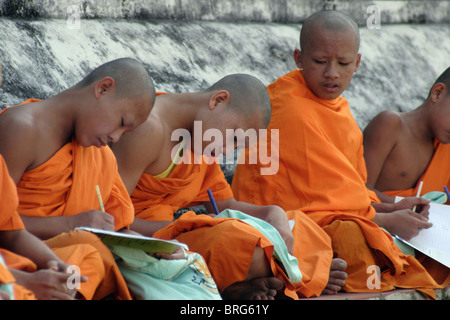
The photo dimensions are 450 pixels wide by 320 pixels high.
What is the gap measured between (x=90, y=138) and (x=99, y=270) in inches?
23.6

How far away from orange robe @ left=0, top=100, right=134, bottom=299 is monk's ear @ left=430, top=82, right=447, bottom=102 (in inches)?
97.1

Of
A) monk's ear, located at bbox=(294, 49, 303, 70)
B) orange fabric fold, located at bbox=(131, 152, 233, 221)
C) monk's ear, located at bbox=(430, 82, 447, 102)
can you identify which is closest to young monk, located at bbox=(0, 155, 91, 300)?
orange fabric fold, located at bbox=(131, 152, 233, 221)

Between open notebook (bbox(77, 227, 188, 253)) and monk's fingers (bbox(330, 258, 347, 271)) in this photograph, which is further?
monk's fingers (bbox(330, 258, 347, 271))

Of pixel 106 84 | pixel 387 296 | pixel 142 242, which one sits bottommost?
pixel 387 296

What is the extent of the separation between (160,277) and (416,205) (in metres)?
2.06

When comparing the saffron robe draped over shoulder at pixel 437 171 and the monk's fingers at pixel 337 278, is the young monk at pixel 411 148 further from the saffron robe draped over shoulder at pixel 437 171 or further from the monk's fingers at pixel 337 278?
the monk's fingers at pixel 337 278

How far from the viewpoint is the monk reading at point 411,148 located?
477 cm

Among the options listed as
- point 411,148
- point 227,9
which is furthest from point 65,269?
point 227,9

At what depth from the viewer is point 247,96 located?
364 centimetres

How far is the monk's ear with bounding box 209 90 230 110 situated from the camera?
362cm

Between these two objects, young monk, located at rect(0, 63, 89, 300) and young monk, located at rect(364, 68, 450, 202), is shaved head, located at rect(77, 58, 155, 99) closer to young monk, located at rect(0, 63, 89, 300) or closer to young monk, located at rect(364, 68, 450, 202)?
young monk, located at rect(0, 63, 89, 300)

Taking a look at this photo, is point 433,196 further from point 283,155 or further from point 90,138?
point 90,138

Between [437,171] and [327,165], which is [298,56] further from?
[437,171]

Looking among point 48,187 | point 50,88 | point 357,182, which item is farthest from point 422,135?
point 48,187
